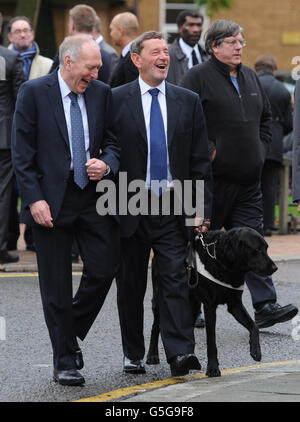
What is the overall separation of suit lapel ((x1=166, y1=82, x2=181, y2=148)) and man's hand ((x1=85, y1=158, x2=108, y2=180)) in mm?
494

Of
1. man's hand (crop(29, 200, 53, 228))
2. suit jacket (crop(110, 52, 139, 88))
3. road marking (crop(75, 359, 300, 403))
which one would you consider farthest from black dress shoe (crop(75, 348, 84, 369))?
suit jacket (crop(110, 52, 139, 88))

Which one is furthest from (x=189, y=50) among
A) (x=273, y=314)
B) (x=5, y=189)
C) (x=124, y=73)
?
(x=273, y=314)

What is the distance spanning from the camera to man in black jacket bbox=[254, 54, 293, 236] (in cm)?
1418

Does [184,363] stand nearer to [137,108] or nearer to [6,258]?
[137,108]

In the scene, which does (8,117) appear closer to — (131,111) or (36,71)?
(36,71)

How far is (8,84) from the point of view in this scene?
36.7ft

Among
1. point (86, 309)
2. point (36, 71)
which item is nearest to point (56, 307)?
point (86, 309)

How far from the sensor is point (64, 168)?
6.34m

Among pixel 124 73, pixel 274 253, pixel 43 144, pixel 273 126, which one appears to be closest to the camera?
pixel 43 144

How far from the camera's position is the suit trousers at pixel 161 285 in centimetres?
657

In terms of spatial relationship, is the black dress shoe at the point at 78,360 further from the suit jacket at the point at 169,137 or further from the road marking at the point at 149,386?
the suit jacket at the point at 169,137

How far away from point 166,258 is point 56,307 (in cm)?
70

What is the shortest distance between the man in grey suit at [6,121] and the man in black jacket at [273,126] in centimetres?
397

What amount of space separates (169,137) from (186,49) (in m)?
4.59
